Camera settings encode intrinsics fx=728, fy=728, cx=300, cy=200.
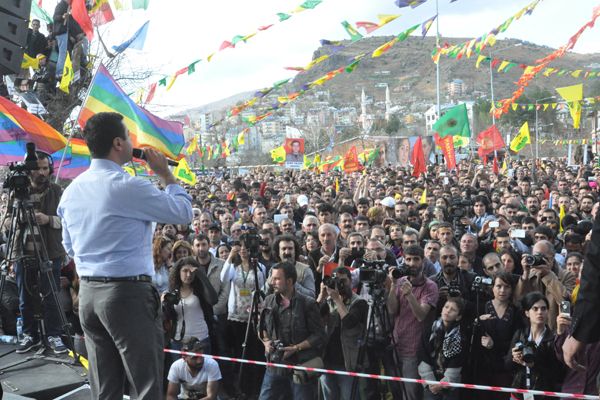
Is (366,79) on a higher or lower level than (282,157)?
higher

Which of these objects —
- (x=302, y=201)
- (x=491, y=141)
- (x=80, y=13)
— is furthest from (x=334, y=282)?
Result: (x=491, y=141)

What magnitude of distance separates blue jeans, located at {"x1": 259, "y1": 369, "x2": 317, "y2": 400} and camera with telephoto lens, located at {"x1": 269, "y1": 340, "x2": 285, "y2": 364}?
19 cm

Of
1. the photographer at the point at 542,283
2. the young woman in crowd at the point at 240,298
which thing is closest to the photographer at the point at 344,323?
the young woman in crowd at the point at 240,298

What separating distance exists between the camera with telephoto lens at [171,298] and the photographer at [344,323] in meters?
1.51

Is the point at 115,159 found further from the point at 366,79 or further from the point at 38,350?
the point at 366,79

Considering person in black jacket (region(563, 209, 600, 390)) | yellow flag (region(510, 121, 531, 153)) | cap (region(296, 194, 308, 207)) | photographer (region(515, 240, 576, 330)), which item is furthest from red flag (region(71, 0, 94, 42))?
yellow flag (region(510, 121, 531, 153))

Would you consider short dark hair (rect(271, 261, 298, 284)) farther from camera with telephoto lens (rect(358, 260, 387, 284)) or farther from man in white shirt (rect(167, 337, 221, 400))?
man in white shirt (rect(167, 337, 221, 400))

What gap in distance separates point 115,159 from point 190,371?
11.5 feet

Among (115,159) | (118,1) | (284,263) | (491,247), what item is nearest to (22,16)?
(115,159)

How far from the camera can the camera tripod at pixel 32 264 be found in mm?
5770

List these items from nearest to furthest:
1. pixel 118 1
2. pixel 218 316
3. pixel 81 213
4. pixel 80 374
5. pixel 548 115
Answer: pixel 81 213 < pixel 80 374 < pixel 218 316 < pixel 118 1 < pixel 548 115

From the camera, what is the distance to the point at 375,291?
595cm

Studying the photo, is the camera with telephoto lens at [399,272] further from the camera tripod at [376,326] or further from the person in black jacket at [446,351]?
the person in black jacket at [446,351]

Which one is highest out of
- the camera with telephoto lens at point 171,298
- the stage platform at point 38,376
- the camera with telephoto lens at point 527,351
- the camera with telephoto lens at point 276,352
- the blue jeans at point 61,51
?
the blue jeans at point 61,51
